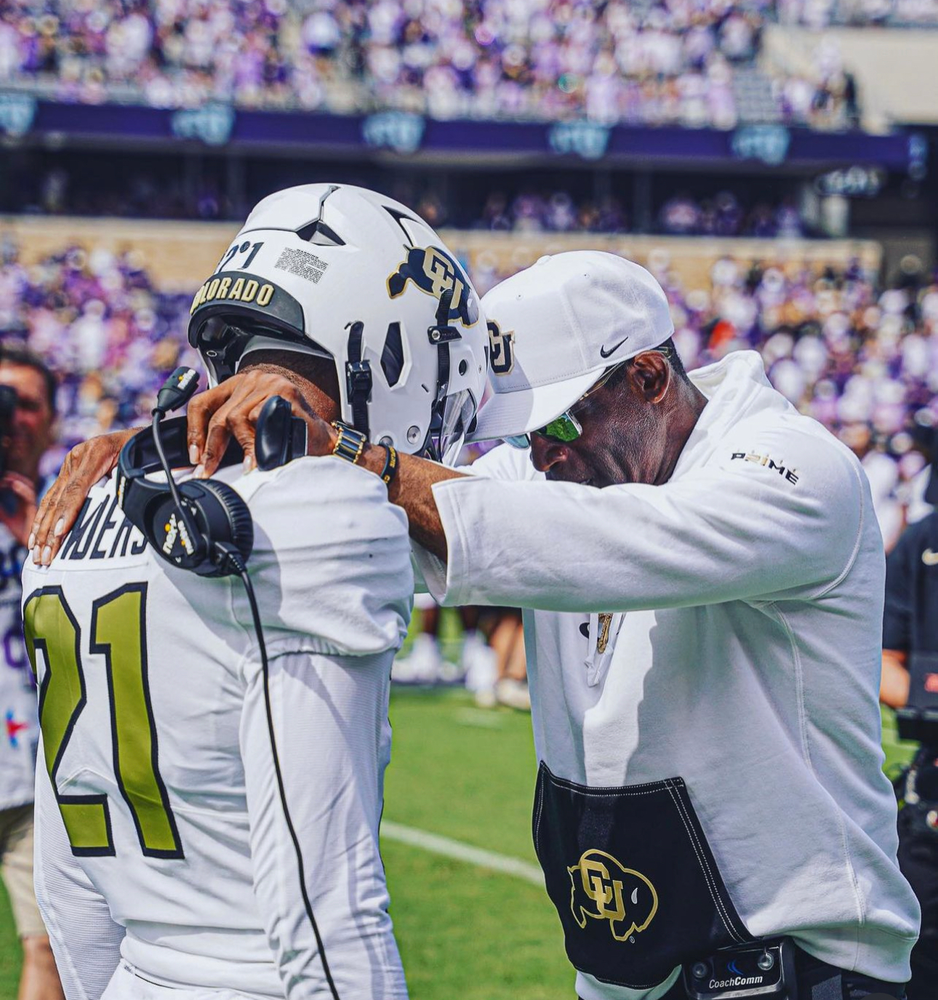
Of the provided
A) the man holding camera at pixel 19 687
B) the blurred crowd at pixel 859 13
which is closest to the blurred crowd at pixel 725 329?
the blurred crowd at pixel 859 13

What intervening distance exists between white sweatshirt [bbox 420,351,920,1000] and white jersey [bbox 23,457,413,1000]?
518mm

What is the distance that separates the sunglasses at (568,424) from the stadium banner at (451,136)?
24818mm

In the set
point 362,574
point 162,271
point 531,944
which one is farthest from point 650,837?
point 162,271

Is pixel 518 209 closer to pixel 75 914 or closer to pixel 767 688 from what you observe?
pixel 767 688

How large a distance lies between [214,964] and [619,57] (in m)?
29.3

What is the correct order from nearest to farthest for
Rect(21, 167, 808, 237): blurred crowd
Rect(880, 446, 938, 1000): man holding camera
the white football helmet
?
1. the white football helmet
2. Rect(880, 446, 938, 1000): man holding camera
3. Rect(21, 167, 808, 237): blurred crowd

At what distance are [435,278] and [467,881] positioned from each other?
15.2 ft

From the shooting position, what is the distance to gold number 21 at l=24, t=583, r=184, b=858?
1.78 metres

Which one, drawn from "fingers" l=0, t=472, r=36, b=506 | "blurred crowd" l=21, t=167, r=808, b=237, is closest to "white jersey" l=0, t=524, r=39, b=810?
"fingers" l=0, t=472, r=36, b=506

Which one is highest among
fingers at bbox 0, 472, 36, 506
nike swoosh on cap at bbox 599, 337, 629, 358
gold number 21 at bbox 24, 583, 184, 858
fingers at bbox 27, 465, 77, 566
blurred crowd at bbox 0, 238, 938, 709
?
nike swoosh on cap at bbox 599, 337, 629, 358

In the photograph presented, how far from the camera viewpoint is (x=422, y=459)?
195cm

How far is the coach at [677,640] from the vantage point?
198cm

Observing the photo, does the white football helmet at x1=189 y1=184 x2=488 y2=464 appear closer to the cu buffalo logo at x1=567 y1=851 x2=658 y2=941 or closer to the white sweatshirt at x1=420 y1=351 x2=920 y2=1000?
the white sweatshirt at x1=420 y1=351 x2=920 y2=1000

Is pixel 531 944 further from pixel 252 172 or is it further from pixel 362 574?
pixel 252 172
